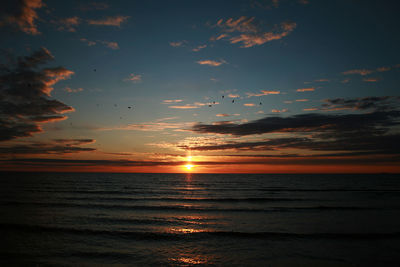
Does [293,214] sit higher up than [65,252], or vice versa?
Answer: [65,252]

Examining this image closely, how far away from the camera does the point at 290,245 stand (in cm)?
1463

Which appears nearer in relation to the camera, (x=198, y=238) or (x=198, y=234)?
(x=198, y=238)

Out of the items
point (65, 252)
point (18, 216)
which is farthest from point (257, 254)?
point (18, 216)

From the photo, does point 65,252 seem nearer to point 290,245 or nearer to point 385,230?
point 290,245

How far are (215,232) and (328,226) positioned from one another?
943 centimetres

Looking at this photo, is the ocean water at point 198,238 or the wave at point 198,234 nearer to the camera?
the ocean water at point 198,238

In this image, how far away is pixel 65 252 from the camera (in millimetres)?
13148

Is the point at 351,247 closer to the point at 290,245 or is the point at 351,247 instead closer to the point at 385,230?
the point at 290,245

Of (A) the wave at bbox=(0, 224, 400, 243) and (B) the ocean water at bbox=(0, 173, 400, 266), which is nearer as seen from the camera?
(B) the ocean water at bbox=(0, 173, 400, 266)

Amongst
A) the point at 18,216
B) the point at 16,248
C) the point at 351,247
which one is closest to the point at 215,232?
the point at 351,247

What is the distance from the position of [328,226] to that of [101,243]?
17.2m

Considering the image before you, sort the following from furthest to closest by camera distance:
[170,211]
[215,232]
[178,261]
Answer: [170,211]
[215,232]
[178,261]

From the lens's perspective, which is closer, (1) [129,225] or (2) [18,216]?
(1) [129,225]

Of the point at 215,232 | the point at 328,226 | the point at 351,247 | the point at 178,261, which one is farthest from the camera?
the point at 328,226
